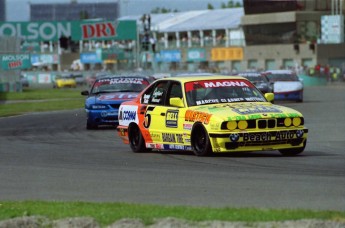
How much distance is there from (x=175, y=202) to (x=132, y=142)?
7.47m

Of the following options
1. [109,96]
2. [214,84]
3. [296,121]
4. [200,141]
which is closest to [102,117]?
[109,96]

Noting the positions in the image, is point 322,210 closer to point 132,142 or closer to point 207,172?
point 207,172

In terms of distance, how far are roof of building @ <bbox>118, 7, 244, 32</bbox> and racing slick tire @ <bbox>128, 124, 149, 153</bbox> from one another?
93228mm

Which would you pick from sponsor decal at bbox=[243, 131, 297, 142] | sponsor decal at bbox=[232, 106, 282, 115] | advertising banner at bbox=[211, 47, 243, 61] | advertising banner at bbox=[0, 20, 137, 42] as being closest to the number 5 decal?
sponsor decal at bbox=[232, 106, 282, 115]

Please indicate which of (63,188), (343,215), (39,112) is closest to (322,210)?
(343,215)

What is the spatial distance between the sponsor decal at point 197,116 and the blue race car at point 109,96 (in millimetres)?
9427

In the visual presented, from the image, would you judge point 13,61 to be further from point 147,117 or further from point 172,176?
point 172,176

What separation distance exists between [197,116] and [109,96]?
10135mm

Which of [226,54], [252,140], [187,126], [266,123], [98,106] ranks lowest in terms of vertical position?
[226,54]

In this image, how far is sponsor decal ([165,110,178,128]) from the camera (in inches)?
647

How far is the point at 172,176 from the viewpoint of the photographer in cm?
1293

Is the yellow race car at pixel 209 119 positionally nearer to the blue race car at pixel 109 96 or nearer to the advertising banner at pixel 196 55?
the blue race car at pixel 109 96

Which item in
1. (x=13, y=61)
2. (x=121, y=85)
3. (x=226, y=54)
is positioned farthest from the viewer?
(x=226, y=54)

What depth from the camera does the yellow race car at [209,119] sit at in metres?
15.2
